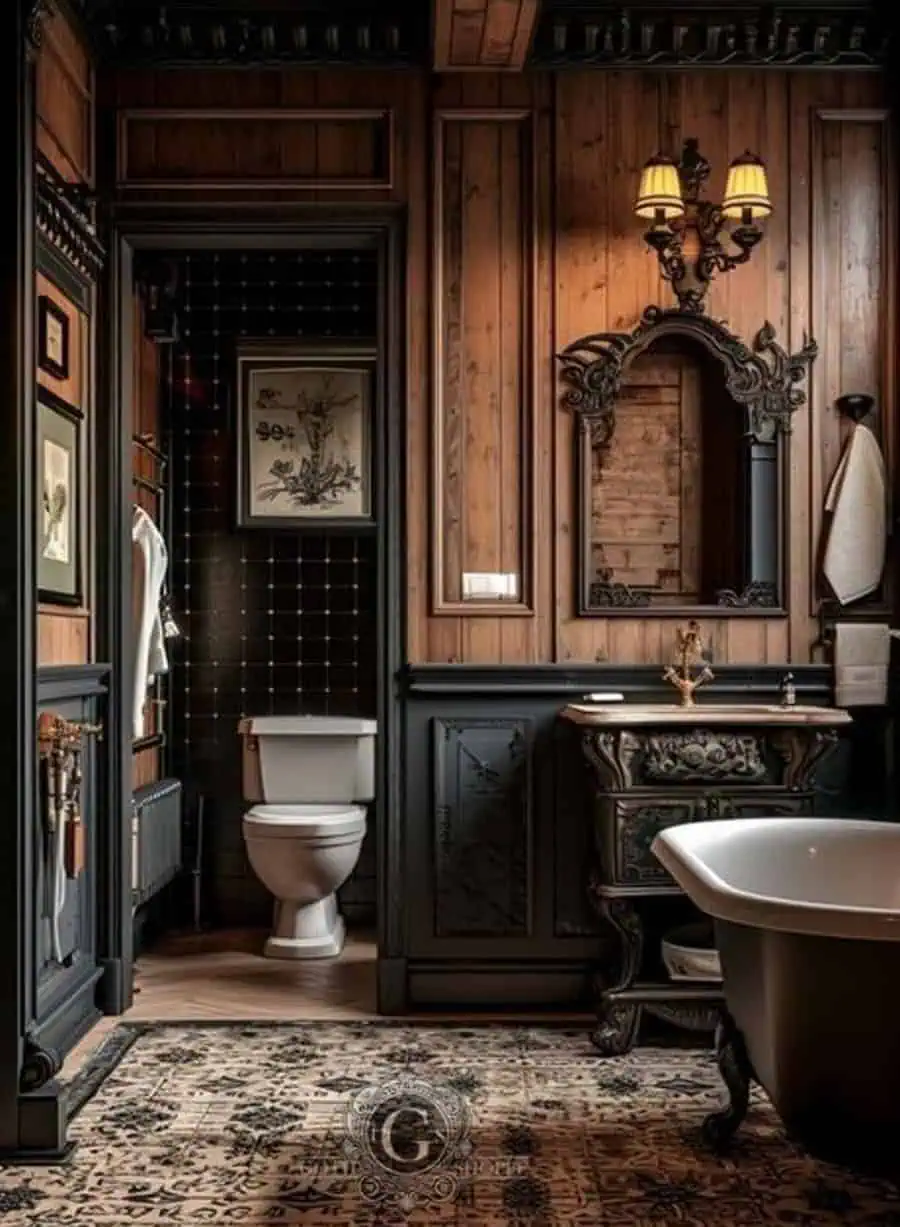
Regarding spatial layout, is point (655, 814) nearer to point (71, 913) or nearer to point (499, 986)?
point (499, 986)

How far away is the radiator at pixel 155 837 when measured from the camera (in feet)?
14.2

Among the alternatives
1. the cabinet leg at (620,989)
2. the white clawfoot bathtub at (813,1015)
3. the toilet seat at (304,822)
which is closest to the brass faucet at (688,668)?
the cabinet leg at (620,989)

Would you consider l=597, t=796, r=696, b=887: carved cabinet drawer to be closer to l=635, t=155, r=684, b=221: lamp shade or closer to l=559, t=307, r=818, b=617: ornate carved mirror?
l=559, t=307, r=818, b=617: ornate carved mirror

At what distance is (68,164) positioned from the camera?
3.72m

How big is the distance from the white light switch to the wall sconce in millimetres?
979

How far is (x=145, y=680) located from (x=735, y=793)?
1941 mm

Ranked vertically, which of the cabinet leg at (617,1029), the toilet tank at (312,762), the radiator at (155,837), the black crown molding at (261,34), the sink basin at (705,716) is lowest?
the cabinet leg at (617,1029)

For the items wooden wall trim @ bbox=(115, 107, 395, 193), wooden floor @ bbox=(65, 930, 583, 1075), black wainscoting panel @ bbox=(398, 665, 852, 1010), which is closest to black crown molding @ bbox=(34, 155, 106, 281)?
wooden wall trim @ bbox=(115, 107, 395, 193)

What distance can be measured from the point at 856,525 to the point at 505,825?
139cm

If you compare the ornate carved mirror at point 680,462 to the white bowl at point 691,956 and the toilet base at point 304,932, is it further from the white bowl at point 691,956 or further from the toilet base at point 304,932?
the toilet base at point 304,932

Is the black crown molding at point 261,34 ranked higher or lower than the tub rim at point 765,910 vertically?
higher

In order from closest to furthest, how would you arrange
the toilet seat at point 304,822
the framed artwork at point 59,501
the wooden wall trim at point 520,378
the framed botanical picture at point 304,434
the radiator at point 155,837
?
1. the framed artwork at point 59,501
2. the wooden wall trim at point 520,378
3. the radiator at point 155,837
4. the toilet seat at point 304,822
5. the framed botanical picture at point 304,434

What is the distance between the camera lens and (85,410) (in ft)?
12.9

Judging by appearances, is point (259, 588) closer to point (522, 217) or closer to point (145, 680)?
point (145, 680)
